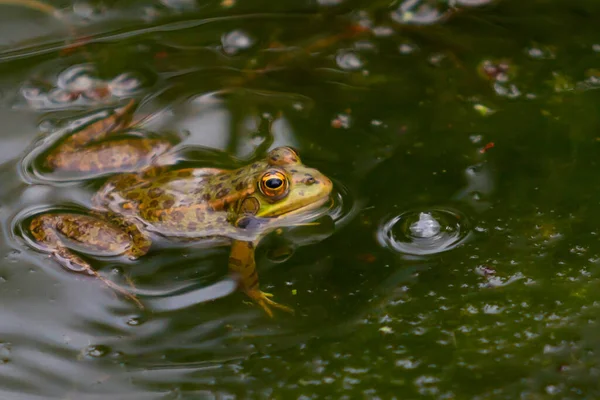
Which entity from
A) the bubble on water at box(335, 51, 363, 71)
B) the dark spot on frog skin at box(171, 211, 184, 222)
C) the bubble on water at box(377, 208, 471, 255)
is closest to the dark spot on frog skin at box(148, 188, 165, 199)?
the dark spot on frog skin at box(171, 211, 184, 222)

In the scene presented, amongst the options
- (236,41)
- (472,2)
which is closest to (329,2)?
(236,41)

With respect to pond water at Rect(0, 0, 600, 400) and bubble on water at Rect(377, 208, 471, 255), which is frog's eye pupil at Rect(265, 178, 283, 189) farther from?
bubble on water at Rect(377, 208, 471, 255)

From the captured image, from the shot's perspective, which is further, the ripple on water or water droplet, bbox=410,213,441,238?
the ripple on water

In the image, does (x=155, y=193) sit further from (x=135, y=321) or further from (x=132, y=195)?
(x=135, y=321)

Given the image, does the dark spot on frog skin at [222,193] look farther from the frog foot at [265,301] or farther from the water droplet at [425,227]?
the water droplet at [425,227]

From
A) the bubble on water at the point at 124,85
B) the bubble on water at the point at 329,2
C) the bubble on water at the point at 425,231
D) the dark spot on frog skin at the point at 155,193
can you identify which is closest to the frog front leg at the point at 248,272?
the dark spot on frog skin at the point at 155,193

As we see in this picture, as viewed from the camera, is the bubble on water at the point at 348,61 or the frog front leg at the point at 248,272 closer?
the frog front leg at the point at 248,272
